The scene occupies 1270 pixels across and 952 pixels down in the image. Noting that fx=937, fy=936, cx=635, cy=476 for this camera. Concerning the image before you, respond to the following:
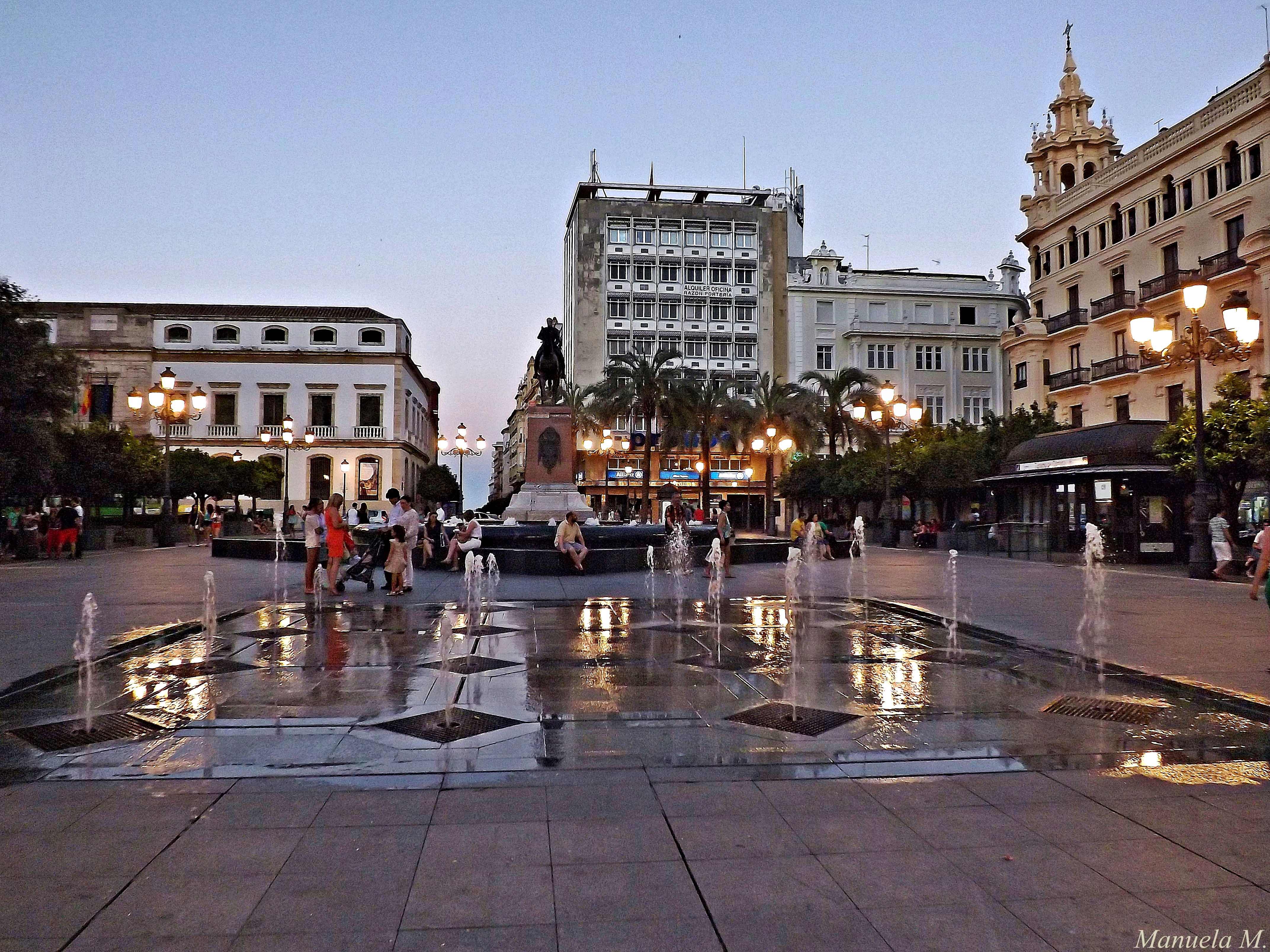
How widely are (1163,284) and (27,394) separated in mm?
38968

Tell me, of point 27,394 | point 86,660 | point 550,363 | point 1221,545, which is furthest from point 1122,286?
point 86,660

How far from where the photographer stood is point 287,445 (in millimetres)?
39875

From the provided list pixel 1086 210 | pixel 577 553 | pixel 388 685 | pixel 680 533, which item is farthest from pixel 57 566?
pixel 1086 210

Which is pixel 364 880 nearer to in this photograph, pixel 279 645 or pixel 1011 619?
pixel 279 645

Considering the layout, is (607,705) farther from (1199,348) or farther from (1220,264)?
(1220,264)

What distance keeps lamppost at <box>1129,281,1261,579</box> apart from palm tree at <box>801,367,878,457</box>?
86.5ft

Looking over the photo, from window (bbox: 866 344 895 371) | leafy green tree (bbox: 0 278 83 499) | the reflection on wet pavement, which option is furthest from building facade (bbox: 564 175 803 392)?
the reflection on wet pavement

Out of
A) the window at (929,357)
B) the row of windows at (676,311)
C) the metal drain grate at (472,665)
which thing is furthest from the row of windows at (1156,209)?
the metal drain grate at (472,665)

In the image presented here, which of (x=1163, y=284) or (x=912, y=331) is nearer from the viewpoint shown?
(x=1163, y=284)

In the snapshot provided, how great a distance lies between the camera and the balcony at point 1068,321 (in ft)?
141

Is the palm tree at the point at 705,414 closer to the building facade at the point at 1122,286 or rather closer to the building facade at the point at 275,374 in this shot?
the building facade at the point at 1122,286

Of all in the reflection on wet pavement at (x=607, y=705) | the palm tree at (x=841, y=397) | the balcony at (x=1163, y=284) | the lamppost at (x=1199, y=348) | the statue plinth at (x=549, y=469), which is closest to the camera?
the reflection on wet pavement at (x=607, y=705)

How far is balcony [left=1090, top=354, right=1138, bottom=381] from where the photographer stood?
1527 inches

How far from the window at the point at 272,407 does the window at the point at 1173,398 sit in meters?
52.1
